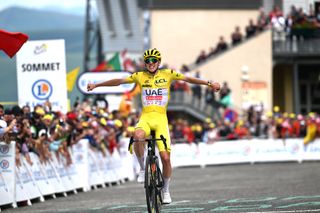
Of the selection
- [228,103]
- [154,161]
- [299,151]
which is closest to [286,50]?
[228,103]

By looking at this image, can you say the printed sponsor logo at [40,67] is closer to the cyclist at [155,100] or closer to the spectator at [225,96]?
the cyclist at [155,100]

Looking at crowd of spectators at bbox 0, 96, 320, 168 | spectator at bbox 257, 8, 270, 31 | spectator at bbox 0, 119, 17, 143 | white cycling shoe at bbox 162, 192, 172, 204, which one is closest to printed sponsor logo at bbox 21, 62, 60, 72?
crowd of spectators at bbox 0, 96, 320, 168

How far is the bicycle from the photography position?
1550cm

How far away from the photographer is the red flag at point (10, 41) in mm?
19328

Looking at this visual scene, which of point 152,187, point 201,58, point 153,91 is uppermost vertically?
point 201,58

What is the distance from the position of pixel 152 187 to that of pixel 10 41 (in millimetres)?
5074

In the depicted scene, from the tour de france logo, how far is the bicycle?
11061 millimetres

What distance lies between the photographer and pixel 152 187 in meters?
15.6

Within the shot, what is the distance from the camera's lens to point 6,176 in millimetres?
21078

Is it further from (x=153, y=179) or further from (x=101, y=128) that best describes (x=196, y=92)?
(x=153, y=179)

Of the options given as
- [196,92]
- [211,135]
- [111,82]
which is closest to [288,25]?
[196,92]

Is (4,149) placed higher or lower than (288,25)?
lower

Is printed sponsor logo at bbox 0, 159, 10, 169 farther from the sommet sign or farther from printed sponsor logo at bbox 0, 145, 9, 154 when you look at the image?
the sommet sign

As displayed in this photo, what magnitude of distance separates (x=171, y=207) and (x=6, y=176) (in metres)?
4.01
